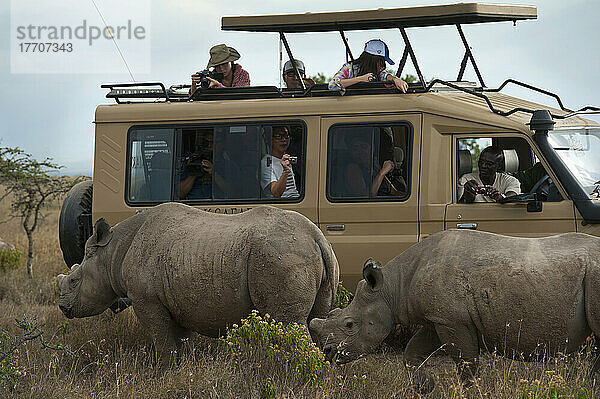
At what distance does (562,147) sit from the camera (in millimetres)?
8945

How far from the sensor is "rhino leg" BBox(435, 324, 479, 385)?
673cm

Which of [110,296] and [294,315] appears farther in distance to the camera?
[110,296]

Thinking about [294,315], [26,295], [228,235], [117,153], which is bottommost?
[26,295]

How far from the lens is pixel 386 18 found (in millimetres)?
9977

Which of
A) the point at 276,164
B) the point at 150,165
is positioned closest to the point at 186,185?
the point at 150,165

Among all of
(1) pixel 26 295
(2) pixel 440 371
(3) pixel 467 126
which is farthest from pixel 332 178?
(1) pixel 26 295

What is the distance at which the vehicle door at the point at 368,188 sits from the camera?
921 centimetres

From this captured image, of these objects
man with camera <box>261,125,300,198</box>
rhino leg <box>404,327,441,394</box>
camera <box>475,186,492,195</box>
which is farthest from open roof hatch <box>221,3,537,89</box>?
rhino leg <box>404,327,441,394</box>

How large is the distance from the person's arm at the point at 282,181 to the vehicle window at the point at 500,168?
1774 millimetres

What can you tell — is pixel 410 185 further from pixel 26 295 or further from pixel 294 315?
pixel 26 295

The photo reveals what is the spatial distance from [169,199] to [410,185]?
2.72 metres

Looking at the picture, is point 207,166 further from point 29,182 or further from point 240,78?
point 29,182

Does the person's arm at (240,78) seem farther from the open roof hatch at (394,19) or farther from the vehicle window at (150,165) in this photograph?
the vehicle window at (150,165)

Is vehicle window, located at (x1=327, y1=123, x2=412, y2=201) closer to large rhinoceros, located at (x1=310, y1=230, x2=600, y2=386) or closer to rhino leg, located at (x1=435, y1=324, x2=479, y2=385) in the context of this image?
large rhinoceros, located at (x1=310, y1=230, x2=600, y2=386)
